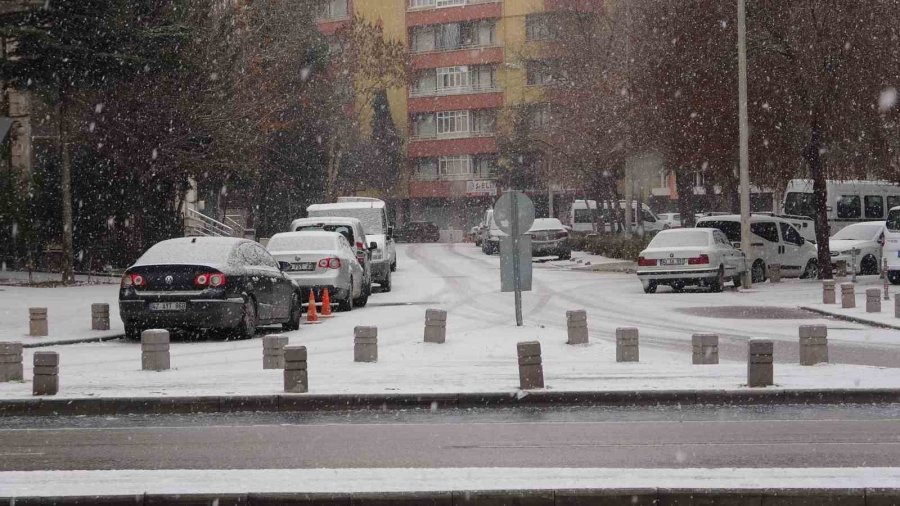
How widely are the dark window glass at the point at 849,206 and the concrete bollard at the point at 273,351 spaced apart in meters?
36.9

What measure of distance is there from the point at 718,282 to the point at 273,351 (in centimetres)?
1778

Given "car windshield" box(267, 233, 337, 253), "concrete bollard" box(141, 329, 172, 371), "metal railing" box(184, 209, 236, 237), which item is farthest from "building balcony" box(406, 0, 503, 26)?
"concrete bollard" box(141, 329, 172, 371)

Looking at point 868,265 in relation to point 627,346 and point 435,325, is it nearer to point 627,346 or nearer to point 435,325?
point 435,325

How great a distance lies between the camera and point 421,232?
279 feet

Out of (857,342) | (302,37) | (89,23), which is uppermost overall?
(302,37)

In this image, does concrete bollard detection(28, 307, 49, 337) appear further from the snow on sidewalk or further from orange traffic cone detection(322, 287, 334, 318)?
the snow on sidewalk

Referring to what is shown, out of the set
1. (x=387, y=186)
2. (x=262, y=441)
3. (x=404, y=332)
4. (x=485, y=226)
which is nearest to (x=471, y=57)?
(x=387, y=186)

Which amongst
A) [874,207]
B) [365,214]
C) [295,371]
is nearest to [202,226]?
[365,214]

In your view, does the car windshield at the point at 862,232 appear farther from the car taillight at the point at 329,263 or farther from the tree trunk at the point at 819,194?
the car taillight at the point at 329,263

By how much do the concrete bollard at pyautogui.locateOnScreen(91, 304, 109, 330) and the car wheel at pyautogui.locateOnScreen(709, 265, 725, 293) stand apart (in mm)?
15207

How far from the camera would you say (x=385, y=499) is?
7051mm

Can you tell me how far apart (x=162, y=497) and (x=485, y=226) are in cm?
5083

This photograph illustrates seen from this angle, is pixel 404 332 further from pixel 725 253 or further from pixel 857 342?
pixel 725 253

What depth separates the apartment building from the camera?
90.6 m
